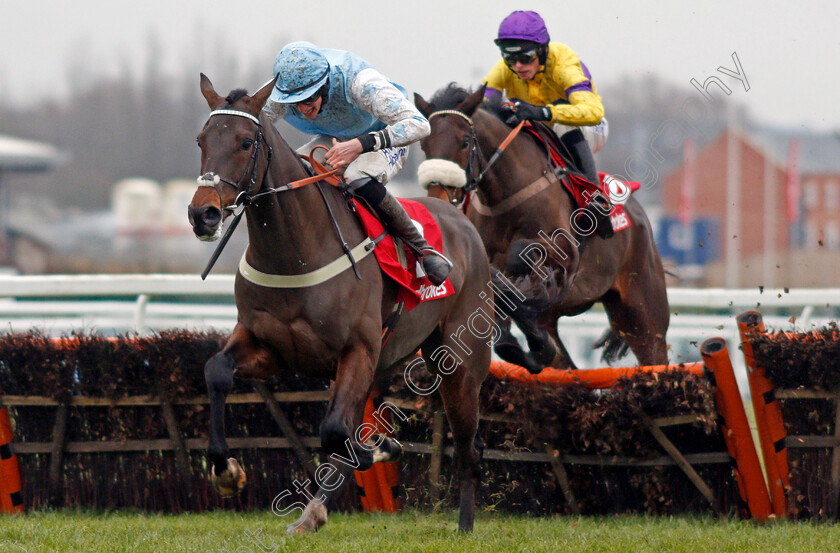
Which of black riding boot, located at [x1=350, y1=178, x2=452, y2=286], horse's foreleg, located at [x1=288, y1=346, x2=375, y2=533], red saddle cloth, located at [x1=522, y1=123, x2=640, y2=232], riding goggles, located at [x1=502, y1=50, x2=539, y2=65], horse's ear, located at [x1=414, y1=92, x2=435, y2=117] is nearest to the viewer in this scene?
horse's foreleg, located at [x1=288, y1=346, x2=375, y2=533]

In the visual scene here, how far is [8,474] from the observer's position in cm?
505

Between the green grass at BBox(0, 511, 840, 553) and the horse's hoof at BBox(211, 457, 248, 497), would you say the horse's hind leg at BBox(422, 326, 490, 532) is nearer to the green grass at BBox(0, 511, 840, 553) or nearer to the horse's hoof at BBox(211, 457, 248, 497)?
the green grass at BBox(0, 511, 840, 553)

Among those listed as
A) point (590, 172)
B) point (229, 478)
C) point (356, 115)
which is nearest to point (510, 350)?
point (590, 172)

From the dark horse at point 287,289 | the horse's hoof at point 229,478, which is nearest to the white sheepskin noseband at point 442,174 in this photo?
the dark horse at point 287,289

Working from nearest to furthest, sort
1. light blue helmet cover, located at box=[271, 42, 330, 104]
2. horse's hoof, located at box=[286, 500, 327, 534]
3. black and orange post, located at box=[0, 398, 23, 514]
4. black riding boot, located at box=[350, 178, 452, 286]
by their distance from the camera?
1. light blue helmet cover, located at box=[271, 42, 330, 104]
2. black riding boot, located at box=[350, 178, 452, 286]
3. horse's hoof, located at box=[286, 500, 327, 534]
4. black and orange post, located at box=[0, 398, 23, 514]

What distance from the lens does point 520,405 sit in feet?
16.3

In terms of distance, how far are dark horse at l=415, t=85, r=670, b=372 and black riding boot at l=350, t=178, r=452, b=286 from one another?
4.00 ft

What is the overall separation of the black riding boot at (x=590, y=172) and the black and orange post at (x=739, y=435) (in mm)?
1512

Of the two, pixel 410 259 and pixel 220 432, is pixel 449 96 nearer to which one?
pixel 410 259

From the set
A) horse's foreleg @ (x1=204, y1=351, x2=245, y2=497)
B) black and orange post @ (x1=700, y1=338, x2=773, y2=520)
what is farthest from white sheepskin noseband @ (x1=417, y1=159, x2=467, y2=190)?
horse's foreleg @ (x1=204, y1=351, x2=245, y2=497)

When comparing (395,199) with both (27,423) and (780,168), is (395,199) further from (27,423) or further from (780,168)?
(780,168)

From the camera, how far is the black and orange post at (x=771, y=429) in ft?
15.3

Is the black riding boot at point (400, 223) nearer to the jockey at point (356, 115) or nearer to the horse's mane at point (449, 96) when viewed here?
the jockey at point (356, 115)

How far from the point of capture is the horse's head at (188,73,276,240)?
3.23 metres
